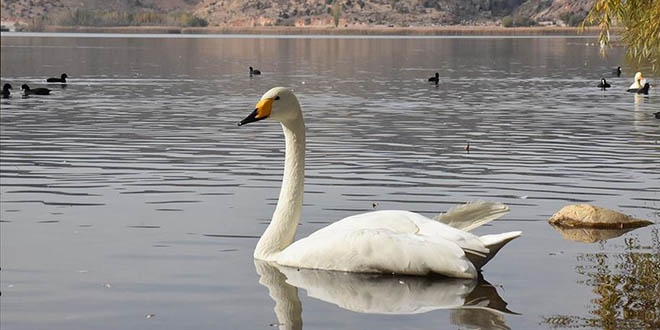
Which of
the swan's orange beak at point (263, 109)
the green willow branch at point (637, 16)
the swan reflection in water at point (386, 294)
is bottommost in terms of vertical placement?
the swan reflection in water at point (386, 294)

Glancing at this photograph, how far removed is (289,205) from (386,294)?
1.85 meters

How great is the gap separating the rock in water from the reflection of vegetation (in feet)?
2.58

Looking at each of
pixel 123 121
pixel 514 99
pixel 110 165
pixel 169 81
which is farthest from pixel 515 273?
pixel 169 81

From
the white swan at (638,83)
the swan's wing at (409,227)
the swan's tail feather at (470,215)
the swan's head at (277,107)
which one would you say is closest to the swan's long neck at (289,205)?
the swan's head at (277,107)

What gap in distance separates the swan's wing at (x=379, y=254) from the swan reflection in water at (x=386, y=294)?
90mm

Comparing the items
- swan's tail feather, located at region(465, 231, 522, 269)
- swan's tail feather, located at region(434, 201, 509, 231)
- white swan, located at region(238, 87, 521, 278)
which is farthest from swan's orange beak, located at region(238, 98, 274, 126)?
swan's tail feather, located at region(465, 231, 522, 269)

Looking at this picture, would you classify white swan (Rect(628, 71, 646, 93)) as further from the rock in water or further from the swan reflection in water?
the swan reflection in water

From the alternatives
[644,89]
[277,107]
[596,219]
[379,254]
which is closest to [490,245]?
[379,254]

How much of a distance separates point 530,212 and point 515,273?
14.0ft

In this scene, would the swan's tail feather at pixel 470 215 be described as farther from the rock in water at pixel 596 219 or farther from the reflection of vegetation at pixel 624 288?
the rock in water at pixel 596 219

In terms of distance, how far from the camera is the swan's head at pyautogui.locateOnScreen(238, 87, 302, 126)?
1282 cm

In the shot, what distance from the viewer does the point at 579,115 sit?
3731 cm

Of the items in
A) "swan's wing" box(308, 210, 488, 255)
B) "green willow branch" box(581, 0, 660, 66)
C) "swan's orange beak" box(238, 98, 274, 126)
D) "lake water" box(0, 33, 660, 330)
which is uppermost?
"green willow branch" box(581, 0, 660, 66)

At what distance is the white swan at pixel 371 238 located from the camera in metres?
11.7
